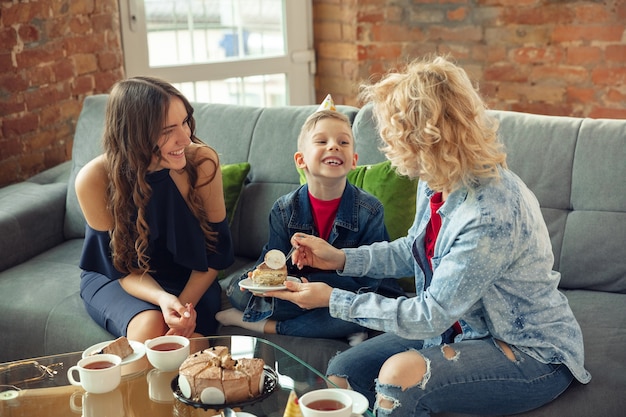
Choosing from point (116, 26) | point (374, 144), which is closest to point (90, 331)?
point (374, 144)

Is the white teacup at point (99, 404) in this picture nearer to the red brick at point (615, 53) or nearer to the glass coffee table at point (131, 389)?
the glass coffee table at point (131, 389)

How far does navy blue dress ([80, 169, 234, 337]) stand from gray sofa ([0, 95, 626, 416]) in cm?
8

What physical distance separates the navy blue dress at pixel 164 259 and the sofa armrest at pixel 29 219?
0.51 metres

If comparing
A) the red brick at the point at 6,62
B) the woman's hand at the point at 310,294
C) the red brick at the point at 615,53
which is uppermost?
the red brick at the point at 6,62

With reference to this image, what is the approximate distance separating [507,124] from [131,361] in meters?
1.36

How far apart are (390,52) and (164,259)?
2066 mm

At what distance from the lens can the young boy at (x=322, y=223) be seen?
2.25m

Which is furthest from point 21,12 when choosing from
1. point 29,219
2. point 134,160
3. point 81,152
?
point 134,160

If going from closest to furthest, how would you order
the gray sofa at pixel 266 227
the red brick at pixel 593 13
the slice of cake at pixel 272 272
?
the slice of cake at pixel 272 272, the gray sofa at pixel 266 227, the red brick at pixel 593 13

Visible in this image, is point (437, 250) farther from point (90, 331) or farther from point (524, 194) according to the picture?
point (90, 331)

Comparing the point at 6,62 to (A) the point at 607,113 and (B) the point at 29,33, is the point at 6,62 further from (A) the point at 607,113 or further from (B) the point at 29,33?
(A) the point at 607,113

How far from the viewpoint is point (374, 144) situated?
2629 millimetres

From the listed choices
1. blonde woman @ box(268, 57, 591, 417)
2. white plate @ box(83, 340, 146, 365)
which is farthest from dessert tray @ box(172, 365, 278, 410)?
blonde woman @ box(268, 57, 591, 417)

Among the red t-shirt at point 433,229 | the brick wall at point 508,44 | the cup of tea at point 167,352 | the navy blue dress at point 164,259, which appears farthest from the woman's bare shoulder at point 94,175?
the brick wall at point 508,44
